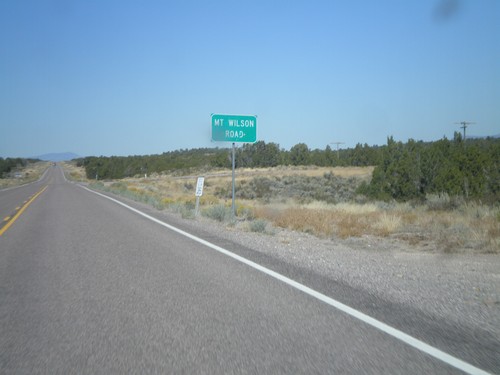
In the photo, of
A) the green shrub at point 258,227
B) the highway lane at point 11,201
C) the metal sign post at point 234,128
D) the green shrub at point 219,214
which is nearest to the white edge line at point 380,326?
the green shrub at point 258,227

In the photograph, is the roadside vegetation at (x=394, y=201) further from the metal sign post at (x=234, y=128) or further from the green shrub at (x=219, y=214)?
the metal sign post at (x=234, y=128)

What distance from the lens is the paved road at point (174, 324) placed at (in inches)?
169

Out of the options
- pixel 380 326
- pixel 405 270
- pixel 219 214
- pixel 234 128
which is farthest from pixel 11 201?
pixel 380 326

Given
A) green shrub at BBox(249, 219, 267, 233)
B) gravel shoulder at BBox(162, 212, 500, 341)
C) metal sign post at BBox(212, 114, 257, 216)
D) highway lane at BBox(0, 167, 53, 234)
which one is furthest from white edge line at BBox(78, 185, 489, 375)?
highway lane at BBox(0, 167, 53, 234)

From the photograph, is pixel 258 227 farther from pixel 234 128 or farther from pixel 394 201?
pixel 394 201

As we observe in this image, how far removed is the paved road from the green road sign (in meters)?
9.45

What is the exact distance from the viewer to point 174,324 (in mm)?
5379

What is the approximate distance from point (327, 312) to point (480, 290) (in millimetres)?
2928

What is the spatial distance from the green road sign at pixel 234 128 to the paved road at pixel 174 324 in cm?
945

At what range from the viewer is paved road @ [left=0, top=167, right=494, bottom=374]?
14.0 feet

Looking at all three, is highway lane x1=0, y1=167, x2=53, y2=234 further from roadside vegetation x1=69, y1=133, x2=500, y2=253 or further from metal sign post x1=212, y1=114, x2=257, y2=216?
metal sign post x1=212, y1=114, x2=257, y2=216

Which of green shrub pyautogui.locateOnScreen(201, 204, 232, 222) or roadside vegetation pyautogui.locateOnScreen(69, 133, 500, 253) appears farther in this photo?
green shrub pyautogui.locateOnScreen(201, 204, 232, 222)

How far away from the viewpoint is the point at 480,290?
7258 millimetres

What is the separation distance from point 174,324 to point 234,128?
13.9 meters
